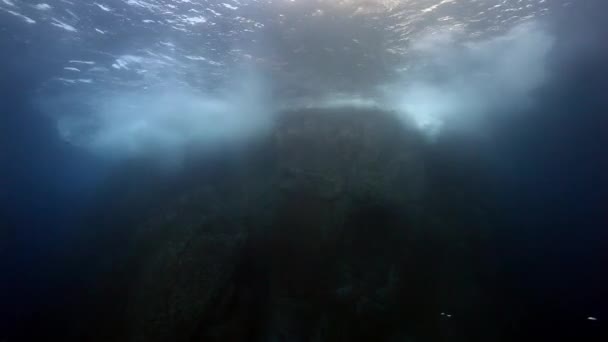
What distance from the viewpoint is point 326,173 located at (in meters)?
18.6

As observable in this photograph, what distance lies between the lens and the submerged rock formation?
1536 cm

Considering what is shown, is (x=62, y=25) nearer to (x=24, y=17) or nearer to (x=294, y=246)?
(x=24, y=17)

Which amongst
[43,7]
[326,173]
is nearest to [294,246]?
[326,173]

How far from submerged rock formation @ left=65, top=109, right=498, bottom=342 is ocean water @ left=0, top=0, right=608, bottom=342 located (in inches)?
4.0

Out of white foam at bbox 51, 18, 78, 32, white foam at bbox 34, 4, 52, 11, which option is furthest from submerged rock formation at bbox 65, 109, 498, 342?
white foam at bbox 34, 4, 52, 11

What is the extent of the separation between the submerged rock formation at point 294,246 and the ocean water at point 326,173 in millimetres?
102

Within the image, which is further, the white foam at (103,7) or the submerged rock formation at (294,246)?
the submerged rock formation at (294,246)

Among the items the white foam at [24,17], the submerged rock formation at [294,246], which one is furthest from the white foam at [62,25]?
the submerged rock formation at [294,246]

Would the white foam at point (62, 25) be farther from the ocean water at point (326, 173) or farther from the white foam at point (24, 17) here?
the white foam at point (24, 17)

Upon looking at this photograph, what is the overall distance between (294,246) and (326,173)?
445 centimetres

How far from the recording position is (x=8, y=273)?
24.0 m

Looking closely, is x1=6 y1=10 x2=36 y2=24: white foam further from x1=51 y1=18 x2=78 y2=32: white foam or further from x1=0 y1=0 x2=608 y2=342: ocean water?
x1=51 y1=18 x2=78 y2=32: white foam

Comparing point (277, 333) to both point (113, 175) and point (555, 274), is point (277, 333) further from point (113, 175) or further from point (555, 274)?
point (113, 175)

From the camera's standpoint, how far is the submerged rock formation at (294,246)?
15359 millimetres
